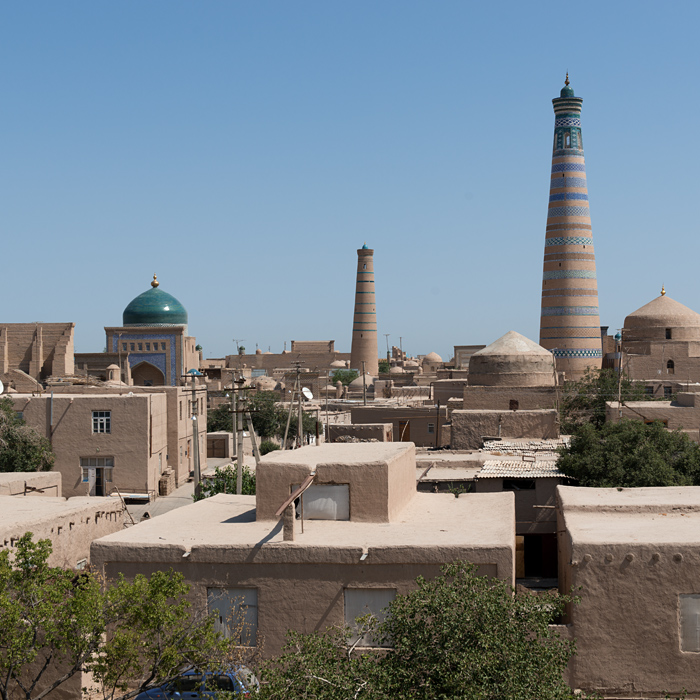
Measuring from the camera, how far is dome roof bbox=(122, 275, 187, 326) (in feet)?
148

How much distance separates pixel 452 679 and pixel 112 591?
102 inches

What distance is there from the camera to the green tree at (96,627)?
690 centimetres

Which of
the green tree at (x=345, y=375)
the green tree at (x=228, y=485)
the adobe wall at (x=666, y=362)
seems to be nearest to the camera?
the green tree at (x=228, y=485)

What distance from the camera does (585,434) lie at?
47.3 feet

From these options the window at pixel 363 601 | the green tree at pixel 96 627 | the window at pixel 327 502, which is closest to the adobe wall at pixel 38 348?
the window at pixel 327 502

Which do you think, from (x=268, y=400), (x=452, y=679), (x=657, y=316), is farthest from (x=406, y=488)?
(x=657, y=316)

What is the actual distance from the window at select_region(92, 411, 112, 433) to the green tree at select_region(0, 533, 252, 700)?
13.3m

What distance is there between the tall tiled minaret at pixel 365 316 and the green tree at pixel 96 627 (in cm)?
5265

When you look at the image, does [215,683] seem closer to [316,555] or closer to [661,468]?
[316,555]

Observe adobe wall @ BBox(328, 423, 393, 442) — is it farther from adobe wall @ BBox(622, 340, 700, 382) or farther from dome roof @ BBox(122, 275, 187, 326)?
dome roof @ BBox(122, 275, 187, 326)

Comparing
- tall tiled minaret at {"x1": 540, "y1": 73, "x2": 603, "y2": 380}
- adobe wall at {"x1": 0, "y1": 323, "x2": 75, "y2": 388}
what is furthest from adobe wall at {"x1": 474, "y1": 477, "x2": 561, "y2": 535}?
tall tiled minaret at {"x1": 540, "y1": 73, "x2": 603, "y2": 380}

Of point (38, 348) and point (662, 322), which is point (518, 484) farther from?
point (38, 348)

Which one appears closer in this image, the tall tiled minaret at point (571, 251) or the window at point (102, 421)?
the window at point (102, 421)

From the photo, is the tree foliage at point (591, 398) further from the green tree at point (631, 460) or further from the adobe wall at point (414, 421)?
the green tree at point (631, 460)
